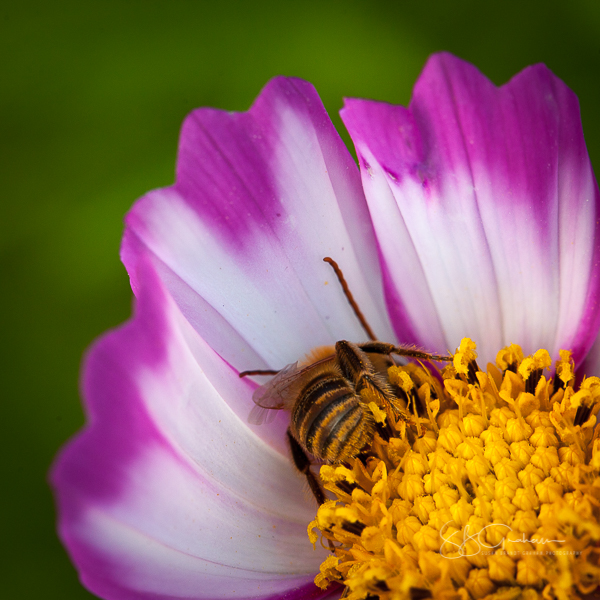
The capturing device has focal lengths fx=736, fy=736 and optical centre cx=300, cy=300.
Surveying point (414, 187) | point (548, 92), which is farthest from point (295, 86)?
point (548, 92)

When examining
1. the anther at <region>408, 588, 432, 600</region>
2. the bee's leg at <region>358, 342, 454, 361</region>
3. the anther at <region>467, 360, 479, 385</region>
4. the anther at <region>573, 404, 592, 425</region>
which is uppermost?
the bee's leg at <region>358, 342, 454, 361</region>

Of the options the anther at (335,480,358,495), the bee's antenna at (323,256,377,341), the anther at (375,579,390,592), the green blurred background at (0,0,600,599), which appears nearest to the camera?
the anther at (375,579,390,592)

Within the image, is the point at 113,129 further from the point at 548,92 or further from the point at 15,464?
the point at 548,92

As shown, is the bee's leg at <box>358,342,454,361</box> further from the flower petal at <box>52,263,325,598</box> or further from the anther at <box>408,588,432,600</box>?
the anther at <box>408,588,432,600</box>

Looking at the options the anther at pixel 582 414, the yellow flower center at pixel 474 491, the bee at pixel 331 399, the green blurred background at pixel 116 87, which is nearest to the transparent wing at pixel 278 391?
the bee at pixel 331 399

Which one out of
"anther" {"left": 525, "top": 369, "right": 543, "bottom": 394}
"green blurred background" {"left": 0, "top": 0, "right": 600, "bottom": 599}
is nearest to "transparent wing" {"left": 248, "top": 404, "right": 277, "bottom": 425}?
"anther" {"left": 525, "top": 369, "right": 543, "bottom": 394}

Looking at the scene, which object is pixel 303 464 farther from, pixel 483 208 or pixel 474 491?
pixel 483 208
